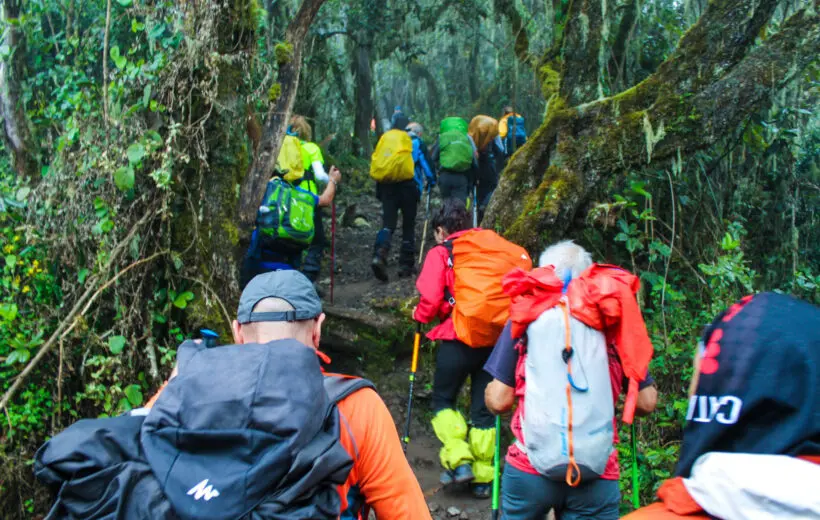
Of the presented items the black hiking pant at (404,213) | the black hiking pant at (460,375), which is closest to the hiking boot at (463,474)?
the black hiking pant at (460,375)

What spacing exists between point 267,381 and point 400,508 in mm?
701

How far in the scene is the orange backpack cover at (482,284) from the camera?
181 inches

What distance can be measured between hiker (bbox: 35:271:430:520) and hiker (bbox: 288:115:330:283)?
5.04 metres

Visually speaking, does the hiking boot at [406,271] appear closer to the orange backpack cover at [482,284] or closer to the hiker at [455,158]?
the hiker at [455,158]

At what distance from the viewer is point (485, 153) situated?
1011 centimetres

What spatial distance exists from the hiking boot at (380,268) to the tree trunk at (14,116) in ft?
13.6

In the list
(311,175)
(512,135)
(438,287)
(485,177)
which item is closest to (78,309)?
(438,287)

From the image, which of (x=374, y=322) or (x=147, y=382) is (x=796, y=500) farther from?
(x=374, y=322)

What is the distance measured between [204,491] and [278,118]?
15.7ft

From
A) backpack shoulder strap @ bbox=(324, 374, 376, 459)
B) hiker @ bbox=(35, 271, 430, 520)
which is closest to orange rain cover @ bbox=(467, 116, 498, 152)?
backpack shoulder strap @ bbox=(324, 374, 376, 459)

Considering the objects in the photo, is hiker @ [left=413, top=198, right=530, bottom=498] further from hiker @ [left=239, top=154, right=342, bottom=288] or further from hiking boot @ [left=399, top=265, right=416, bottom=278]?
hiking boot @ [left=399, top=265, right=416, bottom=278]

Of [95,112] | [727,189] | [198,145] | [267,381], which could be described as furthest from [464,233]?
[727,189]

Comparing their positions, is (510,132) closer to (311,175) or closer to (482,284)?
(311,175)

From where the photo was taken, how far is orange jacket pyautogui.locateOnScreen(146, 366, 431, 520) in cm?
202
